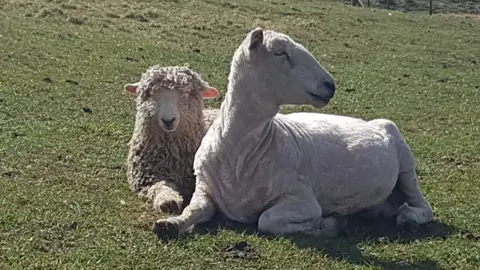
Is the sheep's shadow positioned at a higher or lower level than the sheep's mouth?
lower

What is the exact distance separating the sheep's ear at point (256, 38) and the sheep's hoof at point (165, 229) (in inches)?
59.5

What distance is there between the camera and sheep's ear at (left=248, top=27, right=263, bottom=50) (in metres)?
6.81

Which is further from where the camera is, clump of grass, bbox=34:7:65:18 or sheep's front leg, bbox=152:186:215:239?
clump of grass, bbox=34:7:65:18

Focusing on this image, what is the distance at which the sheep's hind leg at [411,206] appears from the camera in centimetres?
736


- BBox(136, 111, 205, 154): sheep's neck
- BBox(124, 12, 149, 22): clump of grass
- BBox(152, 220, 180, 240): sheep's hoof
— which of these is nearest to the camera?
BBox(152, 220, 180, 240): sheep's hoof

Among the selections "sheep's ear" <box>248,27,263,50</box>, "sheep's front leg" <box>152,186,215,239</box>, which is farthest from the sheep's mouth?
"sheep's front leg" <box>152,186,215,239</box>

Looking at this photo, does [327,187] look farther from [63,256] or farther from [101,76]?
[101,76]

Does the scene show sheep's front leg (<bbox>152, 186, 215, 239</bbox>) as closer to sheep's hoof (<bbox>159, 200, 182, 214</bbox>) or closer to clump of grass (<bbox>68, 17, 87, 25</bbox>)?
sheep's hoof (<bbox>159, 200, 182, 214</bbox>)

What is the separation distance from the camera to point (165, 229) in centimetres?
651

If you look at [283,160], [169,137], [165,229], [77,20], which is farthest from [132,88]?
[77,20]

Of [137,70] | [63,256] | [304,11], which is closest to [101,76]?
[137,70]

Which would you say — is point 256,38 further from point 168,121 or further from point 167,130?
point 167,130

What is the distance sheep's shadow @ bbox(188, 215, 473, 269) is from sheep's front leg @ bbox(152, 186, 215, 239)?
7cm

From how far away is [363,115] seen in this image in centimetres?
1405
